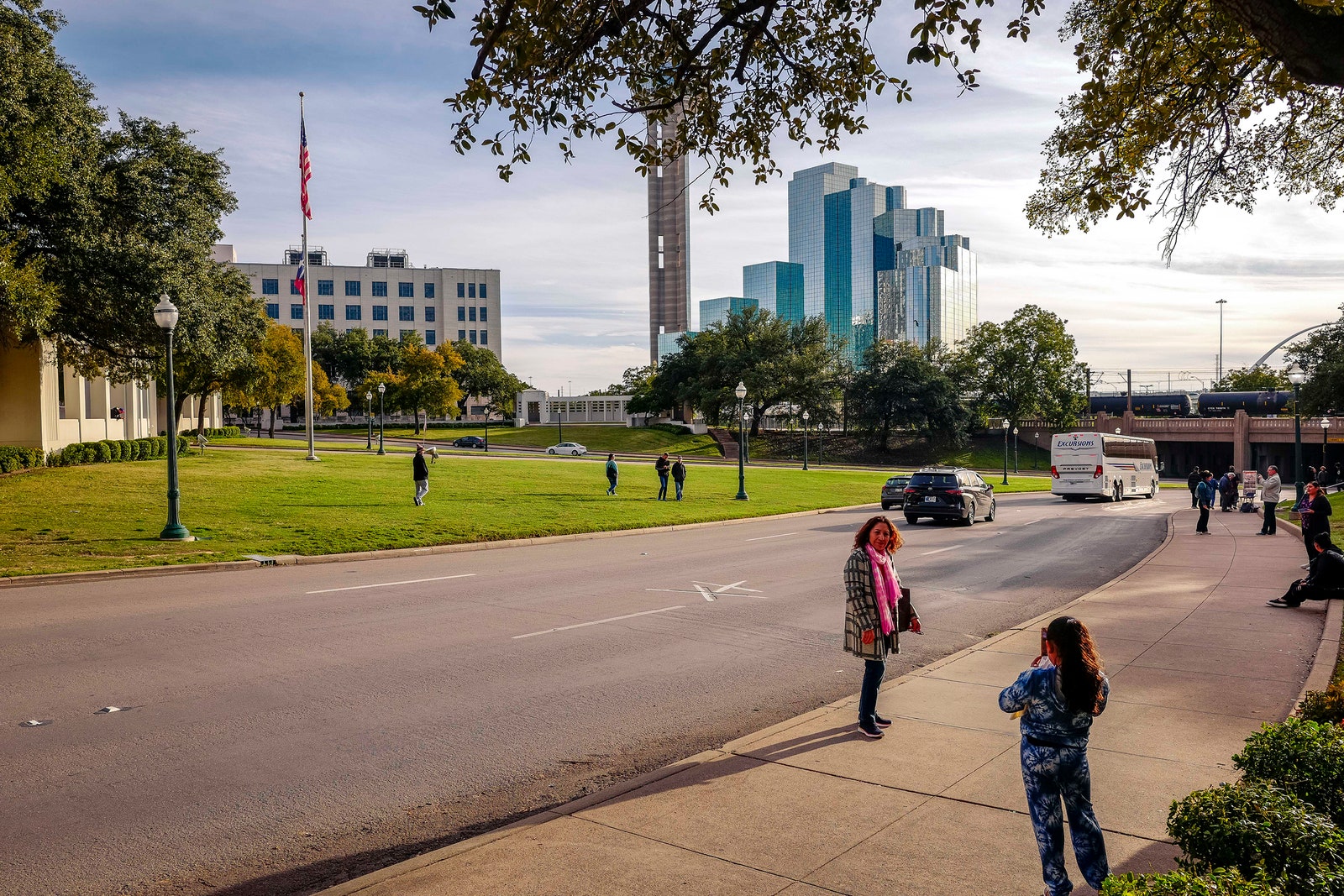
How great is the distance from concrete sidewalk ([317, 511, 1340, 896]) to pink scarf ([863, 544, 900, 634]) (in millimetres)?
887

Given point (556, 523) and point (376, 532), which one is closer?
point (376, 532)

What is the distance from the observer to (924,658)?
10391mm

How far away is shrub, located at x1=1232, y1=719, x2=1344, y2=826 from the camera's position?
14.2 ft

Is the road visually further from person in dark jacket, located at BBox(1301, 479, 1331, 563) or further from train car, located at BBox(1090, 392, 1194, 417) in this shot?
train car, located at BBox(1090, 392, 1194, 417)

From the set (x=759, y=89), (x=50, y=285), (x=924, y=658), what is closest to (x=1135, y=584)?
(x=924, y=658)

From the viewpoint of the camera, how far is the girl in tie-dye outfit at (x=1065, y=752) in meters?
4.36

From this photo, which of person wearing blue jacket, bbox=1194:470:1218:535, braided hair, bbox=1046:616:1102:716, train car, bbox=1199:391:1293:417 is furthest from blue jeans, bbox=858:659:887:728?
train car, bbox=1199:391:1293:417

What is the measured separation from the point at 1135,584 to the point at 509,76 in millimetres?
13203

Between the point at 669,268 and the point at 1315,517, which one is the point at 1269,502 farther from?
the point at 669,268

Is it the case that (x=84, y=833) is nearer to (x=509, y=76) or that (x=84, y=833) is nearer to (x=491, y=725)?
(x=491, y=725)

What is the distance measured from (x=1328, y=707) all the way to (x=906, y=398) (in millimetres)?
77349

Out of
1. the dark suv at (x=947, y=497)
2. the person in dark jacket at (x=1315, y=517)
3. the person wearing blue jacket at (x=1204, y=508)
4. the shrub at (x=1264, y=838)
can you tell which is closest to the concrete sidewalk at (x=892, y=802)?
the shrub at (x=1264, y=838)

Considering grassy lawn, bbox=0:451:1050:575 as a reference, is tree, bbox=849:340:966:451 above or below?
above

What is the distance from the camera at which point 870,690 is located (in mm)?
7039
